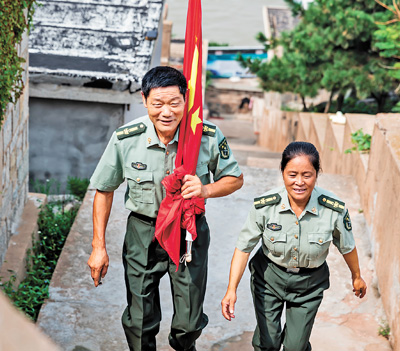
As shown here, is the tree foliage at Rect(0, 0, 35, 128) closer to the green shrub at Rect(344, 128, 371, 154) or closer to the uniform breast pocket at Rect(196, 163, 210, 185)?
the uniform breast pocket at Rect(196, 163, 210, 185)

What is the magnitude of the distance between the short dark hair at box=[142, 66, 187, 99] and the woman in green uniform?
23.5 inches

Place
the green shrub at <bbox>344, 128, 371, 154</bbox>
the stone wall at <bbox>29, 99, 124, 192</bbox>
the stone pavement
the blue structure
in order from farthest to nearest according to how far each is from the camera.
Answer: the blue structure < the stone wall at <bbox>29, 99, 124, 192</bbox> < the green shrub at <bbox>344, 128, 371, 154</bbox> < the stone pavement

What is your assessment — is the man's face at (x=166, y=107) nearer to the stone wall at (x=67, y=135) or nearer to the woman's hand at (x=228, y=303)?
the woman's hand at (x=228, y=303)

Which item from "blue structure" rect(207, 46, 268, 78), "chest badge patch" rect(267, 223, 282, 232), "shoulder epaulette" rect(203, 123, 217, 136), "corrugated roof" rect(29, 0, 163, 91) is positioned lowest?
"chest badge patch" rect(267, 223, 282, 232)

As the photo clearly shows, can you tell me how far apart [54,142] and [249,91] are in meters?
25.5

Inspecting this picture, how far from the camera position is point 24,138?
240 inches

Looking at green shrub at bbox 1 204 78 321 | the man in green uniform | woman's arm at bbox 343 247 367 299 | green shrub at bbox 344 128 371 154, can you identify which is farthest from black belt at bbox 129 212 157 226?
Answer: green shrub at bbox 344 128 371 154

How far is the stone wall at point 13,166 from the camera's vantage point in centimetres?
508

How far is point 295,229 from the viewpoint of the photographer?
3.12m

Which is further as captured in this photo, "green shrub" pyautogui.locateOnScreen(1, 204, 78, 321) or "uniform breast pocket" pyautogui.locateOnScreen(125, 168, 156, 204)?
"green shrub" pyautogui.locateOnScreen(1, 204, 78, 321)

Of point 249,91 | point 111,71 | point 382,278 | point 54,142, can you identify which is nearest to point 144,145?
point 382,278

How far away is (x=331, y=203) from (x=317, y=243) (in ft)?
0.68

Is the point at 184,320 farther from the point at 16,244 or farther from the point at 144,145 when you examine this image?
the point at 16,244

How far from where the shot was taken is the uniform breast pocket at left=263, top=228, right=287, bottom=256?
312 centimetres
